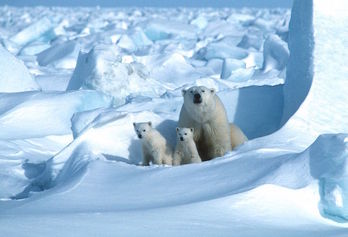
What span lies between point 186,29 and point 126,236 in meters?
18.0

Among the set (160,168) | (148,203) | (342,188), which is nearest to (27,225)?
(148,203)

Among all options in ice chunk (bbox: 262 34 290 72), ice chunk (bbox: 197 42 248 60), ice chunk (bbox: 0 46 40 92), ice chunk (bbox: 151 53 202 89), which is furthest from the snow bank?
ice chunk (bbox: 197 42 248 60)

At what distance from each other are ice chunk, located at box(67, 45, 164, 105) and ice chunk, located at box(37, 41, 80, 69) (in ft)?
12.7

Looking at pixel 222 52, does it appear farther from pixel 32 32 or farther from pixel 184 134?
pixel 184 134

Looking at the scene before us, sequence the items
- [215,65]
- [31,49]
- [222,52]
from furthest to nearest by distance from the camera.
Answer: [31,49]
[222,52]
[215,65]

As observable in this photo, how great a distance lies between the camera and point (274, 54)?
8898 mm

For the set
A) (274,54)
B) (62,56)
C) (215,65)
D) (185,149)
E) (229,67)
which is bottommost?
(215,65)

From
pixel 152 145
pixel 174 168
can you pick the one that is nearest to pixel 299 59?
→ pixel 152 145

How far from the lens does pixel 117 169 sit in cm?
332

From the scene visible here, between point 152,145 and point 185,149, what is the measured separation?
217 millimetres

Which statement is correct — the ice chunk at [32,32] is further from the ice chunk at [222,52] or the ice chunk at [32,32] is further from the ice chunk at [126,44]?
the ice chunk at [222,52]

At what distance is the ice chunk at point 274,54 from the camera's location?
8.65m

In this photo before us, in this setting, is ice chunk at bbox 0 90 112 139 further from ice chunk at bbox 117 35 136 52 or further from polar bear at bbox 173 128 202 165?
ice chunk at bbox 117 35 136 52

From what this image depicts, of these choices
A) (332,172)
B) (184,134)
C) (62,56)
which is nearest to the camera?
(332,172)
